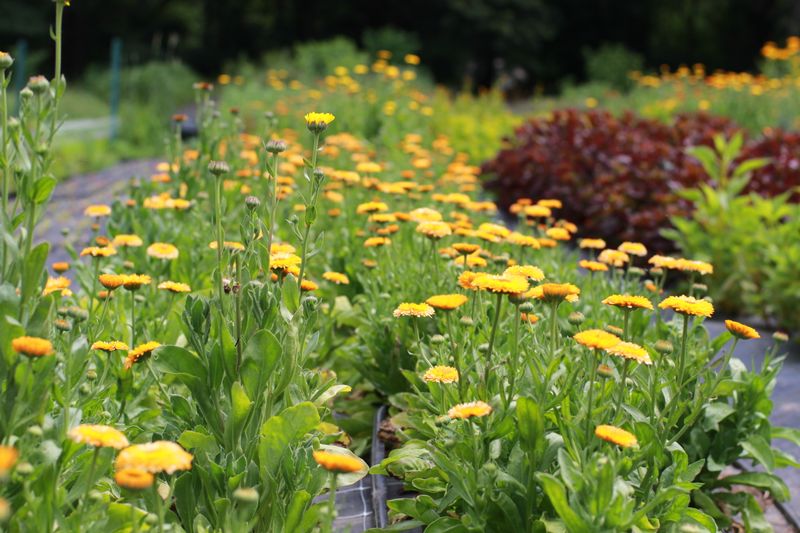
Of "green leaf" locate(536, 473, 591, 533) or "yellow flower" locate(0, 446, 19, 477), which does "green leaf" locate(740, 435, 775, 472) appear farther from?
"yellow flower" locate(0, 446, 19, 477)

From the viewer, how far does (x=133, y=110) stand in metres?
14.2

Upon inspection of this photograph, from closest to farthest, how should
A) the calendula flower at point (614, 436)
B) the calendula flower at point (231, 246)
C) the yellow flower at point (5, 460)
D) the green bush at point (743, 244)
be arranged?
the yellow flower at point (5, 460)
the calendula flower at point (614, 436)
the calendula flower at point (231, 246)
the green bush at point (743, 244)

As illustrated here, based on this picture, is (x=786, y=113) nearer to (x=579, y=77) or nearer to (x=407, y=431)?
(x=407, y=431)

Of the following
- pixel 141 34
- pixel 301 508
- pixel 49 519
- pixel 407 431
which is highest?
pixel 49 519

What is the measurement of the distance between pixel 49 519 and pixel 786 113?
1092 cm

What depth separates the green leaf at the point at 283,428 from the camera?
6.98 feet

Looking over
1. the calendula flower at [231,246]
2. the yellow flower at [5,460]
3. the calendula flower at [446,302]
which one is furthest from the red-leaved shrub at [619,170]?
the yellow flower at [5,460]

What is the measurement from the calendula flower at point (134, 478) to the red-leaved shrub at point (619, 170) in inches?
194

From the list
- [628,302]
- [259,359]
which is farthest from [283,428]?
[628,302]

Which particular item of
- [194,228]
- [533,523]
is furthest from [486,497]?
[194,228]

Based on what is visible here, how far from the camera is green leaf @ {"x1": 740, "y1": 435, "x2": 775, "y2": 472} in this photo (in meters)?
2.79

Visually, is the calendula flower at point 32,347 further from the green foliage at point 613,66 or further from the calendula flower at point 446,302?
the green foliage at point 613,66

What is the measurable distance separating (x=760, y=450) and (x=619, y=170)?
13.0 ft

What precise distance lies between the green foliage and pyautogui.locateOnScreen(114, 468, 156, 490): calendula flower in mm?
23141
